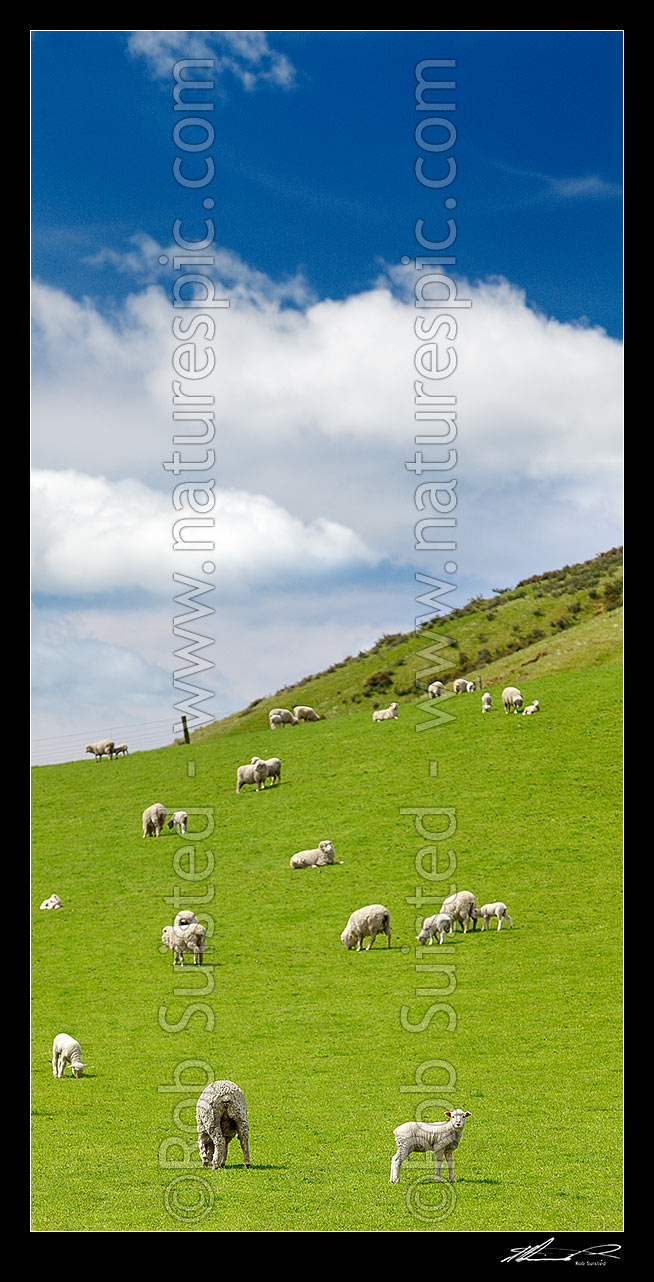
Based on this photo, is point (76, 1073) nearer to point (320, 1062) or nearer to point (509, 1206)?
point (320, 1062)

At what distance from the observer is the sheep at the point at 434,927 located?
29.1 m

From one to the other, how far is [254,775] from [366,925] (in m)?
17.8

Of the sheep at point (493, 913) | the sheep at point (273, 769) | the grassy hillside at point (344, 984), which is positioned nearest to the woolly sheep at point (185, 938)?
the grassy hillside at point (344, 984)

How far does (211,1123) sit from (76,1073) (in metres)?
8.40

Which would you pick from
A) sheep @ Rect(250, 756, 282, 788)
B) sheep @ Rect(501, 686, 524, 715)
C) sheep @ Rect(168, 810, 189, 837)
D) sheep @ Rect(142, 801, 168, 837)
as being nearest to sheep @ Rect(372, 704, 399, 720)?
sheep @ Rect(501, 686, 524, 715)

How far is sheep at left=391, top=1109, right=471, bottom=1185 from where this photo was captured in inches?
524

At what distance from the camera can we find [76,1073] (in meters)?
20.8

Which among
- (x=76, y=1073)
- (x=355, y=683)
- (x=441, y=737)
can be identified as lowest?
(x=76, y=1073)

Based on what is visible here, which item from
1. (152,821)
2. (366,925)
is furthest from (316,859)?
(152,821)

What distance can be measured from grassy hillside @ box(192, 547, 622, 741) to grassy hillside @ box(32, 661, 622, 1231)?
6.55 metres

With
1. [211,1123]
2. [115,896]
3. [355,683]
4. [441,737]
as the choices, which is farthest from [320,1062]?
[355,683]

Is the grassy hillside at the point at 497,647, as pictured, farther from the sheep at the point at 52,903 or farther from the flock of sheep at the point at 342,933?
the sheep at the point at 52,903

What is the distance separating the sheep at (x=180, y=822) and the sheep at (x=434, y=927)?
14.3m

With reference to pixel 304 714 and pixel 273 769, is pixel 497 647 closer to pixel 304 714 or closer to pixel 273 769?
pixel 304 714
